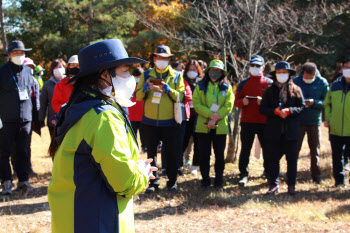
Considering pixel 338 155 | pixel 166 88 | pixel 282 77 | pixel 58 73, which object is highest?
pixel 58 73

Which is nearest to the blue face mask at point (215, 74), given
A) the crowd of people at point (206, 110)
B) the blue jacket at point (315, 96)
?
the crowd of people at point (206, 110)

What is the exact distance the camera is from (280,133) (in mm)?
6613

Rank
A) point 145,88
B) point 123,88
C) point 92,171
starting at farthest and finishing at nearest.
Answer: point 145,88
point 123,88
point 92,171

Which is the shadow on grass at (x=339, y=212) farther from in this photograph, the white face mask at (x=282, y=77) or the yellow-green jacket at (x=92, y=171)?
the yellow-green jacket at (x=92, y=171)

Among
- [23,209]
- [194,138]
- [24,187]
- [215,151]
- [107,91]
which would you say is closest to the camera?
[107,91]

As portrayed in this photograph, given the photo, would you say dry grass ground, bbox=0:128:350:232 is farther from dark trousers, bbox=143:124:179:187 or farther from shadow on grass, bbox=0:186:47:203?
dark trousers, bbox=143:124:179:187

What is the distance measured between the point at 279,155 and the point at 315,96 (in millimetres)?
1569

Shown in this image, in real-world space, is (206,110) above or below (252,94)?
below

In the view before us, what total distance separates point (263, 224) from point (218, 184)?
5.79ft

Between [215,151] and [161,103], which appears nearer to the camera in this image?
[161,103]

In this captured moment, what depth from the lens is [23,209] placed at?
6.05 m

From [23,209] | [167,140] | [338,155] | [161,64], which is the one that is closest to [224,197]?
[167,140]

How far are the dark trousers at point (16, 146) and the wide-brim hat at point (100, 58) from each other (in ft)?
15.5

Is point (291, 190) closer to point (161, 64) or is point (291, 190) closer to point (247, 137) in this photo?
point (247, 137)
